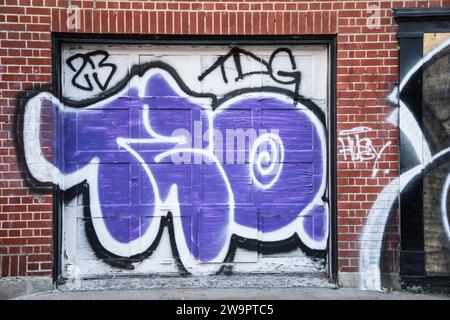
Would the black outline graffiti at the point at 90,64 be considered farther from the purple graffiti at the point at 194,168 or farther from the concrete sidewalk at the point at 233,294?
the concrete sidewalk at the point at 233,294

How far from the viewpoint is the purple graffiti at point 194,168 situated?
576 centimetres

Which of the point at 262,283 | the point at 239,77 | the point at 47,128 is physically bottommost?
the point at 262,283

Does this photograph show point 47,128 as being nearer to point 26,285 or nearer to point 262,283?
point 26,285

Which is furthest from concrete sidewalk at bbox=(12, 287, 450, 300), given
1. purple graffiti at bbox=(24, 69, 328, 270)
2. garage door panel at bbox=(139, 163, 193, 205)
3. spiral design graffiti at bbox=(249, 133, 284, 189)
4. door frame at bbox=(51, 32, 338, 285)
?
spiral design graffiti at bbox=(249, 133, 284, 189)

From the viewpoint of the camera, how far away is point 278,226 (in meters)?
5.86

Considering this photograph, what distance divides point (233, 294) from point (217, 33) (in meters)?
2.56

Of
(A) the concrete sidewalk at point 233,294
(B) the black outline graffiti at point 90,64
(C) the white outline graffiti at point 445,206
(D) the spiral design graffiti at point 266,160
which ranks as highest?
(B) the black outline graffiti at point 90,64

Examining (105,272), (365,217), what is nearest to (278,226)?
→ (365,217)

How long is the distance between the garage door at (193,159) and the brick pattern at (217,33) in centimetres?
27

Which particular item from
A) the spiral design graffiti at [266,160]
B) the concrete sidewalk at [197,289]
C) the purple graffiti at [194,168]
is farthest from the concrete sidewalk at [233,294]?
the spiral design graffiti at [266,160]

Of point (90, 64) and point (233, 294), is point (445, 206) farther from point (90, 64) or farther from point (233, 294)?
point (90, 64)

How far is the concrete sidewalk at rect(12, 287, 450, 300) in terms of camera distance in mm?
5383

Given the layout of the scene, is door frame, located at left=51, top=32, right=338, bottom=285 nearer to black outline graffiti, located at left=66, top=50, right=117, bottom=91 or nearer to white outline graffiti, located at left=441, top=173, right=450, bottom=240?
black outline graffiti, located at left=66, top=50, right=117, bottom=91

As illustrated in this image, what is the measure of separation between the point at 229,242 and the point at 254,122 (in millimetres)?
1265
